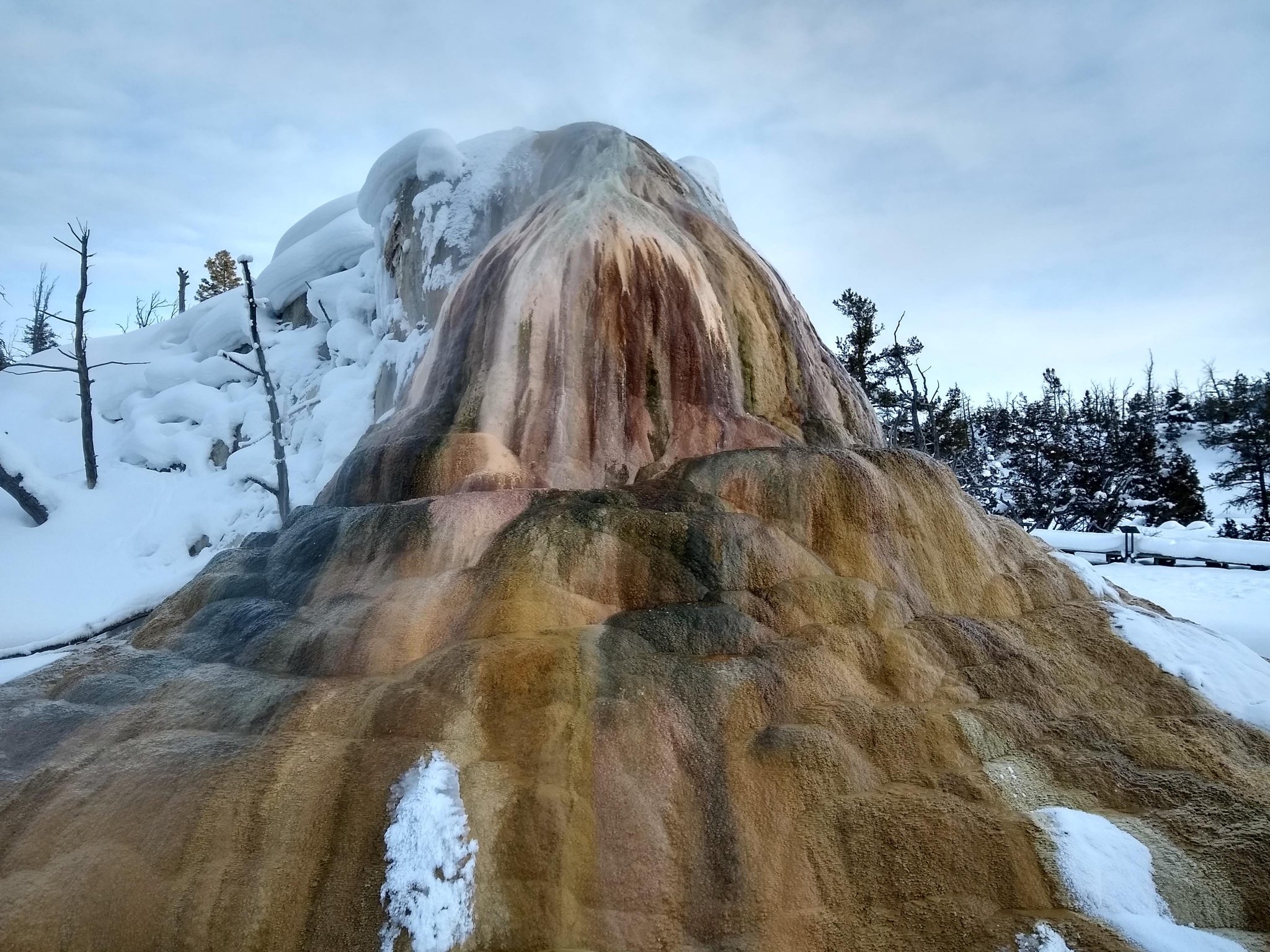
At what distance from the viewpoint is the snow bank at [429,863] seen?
2695mm

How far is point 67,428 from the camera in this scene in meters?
16.1

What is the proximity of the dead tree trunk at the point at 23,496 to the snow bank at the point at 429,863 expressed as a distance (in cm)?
1280

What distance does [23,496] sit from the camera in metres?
12.1

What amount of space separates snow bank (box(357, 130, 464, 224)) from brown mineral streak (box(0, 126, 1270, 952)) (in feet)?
26.2

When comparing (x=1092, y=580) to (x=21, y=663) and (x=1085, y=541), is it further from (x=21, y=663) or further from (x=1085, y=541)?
(x=1085, y=541)

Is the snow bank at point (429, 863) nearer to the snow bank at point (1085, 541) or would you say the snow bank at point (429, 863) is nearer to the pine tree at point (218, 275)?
the snow bank at point (1085, 541)

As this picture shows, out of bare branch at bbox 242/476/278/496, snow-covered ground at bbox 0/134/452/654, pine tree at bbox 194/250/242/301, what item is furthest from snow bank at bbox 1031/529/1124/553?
pine tree at bbox 194/250/242/301

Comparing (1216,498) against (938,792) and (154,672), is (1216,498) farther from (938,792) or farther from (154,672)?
(154,672)

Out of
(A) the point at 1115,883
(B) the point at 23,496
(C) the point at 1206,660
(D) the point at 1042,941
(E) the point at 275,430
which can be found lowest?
(D) the point at 1042,941

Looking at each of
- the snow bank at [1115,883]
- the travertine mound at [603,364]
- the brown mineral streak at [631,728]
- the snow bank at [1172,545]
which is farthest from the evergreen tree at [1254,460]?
the snow bank at [1115,883]

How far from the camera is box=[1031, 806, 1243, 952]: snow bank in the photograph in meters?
2.63

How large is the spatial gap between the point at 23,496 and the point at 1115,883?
606 inches

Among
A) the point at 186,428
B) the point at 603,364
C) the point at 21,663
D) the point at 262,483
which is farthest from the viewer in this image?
the point at 186,428

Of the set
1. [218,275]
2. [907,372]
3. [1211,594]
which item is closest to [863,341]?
[907,372]
